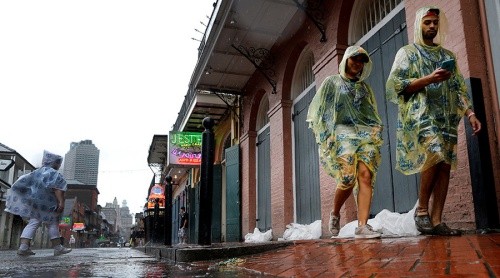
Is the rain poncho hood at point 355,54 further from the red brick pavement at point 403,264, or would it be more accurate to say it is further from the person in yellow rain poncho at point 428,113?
the red brick pavement at point 403,264

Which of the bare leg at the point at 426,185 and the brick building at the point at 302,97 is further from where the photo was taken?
the brick building at the point at 302,97

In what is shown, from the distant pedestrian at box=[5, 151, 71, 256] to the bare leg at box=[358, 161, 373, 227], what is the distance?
5083 millimetres

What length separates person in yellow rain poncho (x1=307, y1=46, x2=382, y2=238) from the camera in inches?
148

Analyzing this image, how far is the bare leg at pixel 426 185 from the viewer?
3.46m

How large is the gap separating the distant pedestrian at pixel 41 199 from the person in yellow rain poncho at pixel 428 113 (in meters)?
5.52

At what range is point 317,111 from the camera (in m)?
4.32

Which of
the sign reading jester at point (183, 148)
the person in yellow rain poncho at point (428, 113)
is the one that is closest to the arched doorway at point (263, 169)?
the sign reading jester at point (183, 148)

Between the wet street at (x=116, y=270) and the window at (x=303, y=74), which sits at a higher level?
the window at (x=303, y=74)

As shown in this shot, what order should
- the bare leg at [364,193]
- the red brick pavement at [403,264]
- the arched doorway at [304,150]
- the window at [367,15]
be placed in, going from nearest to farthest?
the red brick pavement at [403,264], the bare leg at [364,193], the window at [367,15], the arched doorway at [304,150]

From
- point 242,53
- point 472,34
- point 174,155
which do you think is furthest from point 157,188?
point 472,34

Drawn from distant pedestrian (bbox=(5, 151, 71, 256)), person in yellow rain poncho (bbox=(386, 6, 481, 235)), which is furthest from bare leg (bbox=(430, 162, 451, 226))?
distant pedestrian (bbox=(5, 151, 71, 256))

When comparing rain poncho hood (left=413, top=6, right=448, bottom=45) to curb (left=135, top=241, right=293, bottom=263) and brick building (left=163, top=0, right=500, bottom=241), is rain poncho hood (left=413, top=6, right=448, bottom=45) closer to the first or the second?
brick building (left=163, top=0, right=500, bottom=241)

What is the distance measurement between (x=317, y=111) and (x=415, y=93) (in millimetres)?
1050

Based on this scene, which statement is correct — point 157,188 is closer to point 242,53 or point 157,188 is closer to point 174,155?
point 174,155
